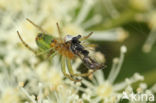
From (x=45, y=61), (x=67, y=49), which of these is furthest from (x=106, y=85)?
(x=67, y=49)

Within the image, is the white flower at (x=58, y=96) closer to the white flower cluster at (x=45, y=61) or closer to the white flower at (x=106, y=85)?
the white flower cluster at (x=45, y=61)

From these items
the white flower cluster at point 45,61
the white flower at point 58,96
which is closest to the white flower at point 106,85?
the white flower cluster at point 45,61

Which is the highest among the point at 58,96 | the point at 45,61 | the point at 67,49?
the point at 45,61

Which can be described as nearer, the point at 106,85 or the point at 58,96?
the point at 58,96

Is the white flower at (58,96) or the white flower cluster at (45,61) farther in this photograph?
the white flower cluster at (45,61)

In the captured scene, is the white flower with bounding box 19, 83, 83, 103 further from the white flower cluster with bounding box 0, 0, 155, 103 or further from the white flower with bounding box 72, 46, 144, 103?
the white flower with bounding box 72, 46, 144, 103

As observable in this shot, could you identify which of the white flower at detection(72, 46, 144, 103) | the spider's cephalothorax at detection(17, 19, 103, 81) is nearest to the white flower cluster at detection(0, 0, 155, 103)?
the white flower at detection(72, 46, 144, 103)

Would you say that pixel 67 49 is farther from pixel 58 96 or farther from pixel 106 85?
pixel 106 85

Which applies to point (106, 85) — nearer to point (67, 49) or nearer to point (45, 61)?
point (45, 61)

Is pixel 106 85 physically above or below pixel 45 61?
below

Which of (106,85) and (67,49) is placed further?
(106,85)

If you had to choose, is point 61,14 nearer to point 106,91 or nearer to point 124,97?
point 106,91

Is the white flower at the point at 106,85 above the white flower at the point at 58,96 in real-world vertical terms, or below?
above
